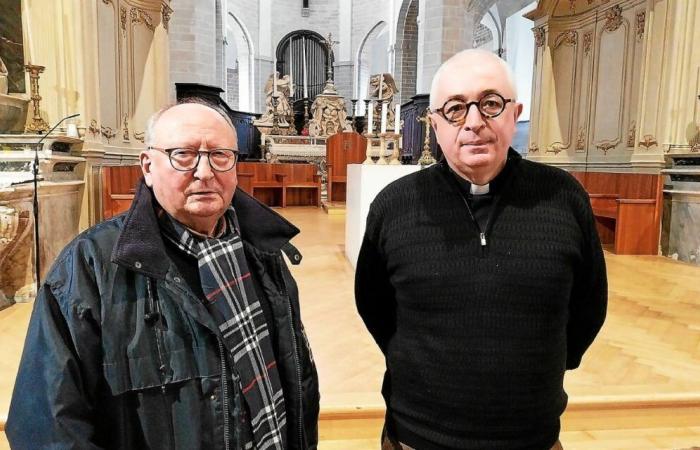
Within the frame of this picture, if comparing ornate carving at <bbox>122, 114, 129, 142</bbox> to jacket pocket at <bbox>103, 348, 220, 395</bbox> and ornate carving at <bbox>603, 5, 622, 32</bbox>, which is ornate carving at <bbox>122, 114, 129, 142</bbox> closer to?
jacket pocket at <bbox>103, 348, 220, 395</bbox>

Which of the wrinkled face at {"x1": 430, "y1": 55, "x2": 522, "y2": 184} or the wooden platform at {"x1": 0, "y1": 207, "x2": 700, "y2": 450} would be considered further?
the wooden platform at {"x1": 0, "y1": 207, "x2": 700, "y2": 450}

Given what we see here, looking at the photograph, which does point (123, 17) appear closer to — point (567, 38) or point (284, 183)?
point (284, 183)

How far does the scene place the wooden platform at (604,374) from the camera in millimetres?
2244

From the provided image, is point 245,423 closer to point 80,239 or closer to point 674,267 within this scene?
point 80,239

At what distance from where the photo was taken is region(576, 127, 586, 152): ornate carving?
818 cm

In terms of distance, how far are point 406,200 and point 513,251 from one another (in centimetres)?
30

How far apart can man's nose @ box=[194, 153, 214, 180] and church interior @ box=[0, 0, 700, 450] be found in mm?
1471

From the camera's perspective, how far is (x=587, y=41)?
809cm

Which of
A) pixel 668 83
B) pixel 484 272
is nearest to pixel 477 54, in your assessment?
pixel 484 272

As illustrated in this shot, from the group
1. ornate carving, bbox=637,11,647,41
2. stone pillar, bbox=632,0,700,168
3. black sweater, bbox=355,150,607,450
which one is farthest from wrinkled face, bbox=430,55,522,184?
ornate carving, bbox=637,11,647,41

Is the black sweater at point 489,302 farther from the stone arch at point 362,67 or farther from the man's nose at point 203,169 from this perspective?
the stone arch at point 362,67

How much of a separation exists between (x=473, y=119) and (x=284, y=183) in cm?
977

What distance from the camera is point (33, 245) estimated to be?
3824 mm

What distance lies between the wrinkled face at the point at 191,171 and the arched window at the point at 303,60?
61.1 ft
